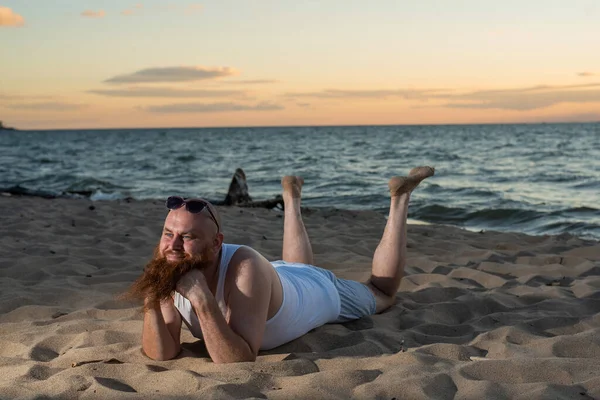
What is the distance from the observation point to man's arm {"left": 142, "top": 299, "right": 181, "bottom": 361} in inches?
144

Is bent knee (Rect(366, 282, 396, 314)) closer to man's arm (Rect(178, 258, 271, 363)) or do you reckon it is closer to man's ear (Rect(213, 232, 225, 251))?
man's arm (Rect(178, 258, 271, 363))

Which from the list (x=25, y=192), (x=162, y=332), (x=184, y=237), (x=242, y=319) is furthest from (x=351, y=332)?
(x=25, y=192)

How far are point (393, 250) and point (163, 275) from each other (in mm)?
1994

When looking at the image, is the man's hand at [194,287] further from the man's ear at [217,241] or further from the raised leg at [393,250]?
the raised leg at [393,250]

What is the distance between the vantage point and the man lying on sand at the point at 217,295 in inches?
132

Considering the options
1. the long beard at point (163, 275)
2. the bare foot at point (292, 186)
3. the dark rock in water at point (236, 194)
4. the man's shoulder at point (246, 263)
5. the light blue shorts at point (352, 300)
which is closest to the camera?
the long beard at point (163, 275)

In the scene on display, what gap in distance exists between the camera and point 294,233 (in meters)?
5.01

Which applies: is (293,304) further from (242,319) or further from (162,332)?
(162,332)

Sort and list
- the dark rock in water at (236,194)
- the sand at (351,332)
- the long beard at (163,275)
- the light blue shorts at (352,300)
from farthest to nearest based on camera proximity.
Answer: the dark rock in water at (236,194), the light blue shorts at (352,300), the long beard at (163,275), the sand at (351,332)

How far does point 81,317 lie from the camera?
4.56 metres

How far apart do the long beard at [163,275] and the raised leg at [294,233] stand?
5.36 feet

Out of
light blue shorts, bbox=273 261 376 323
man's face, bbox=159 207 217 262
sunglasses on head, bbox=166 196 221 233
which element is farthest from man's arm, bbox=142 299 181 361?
light blue shorts, bbox=273 261 376 323

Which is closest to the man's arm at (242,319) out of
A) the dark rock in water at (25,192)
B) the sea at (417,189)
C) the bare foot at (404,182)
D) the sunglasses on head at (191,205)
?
the sunglasses on head at (191,205)

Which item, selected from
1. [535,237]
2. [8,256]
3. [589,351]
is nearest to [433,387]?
[589,351]
